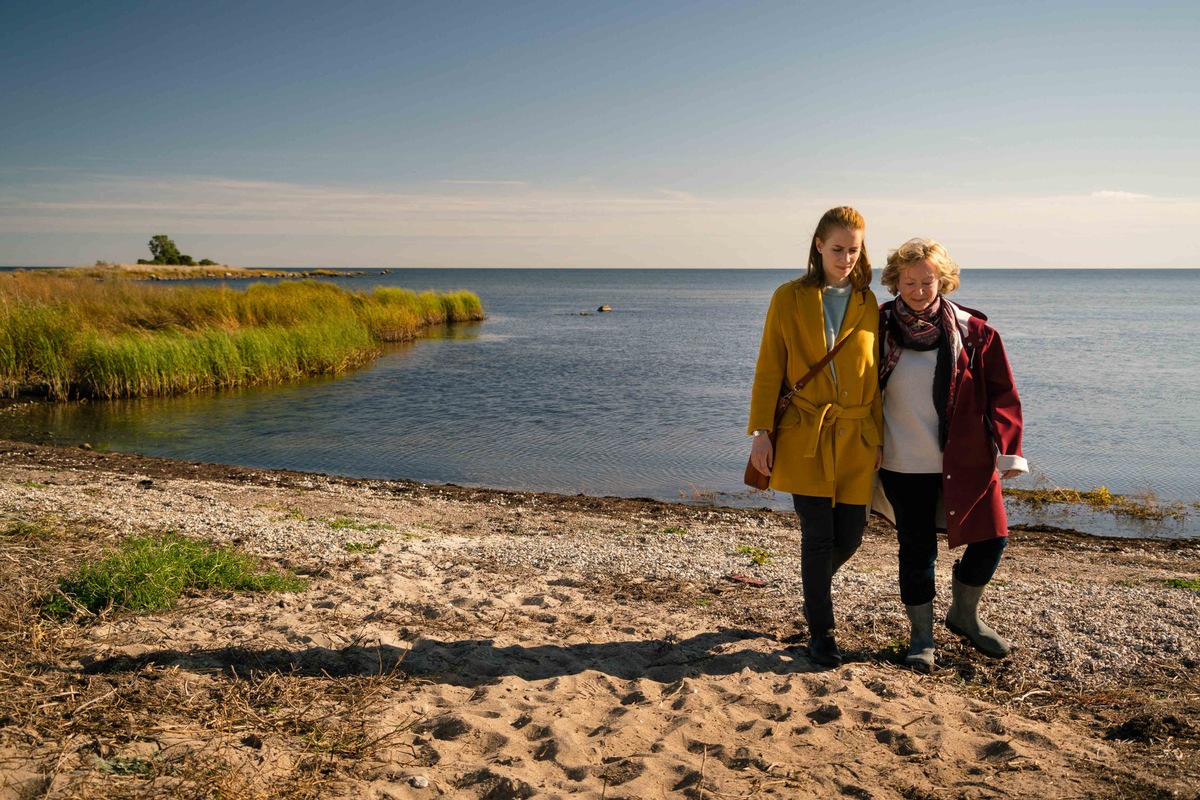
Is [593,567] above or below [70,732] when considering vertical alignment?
below

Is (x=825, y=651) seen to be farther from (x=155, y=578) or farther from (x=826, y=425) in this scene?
(x=155, y=578)

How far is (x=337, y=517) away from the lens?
7484mm

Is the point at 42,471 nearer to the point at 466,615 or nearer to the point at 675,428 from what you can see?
the point at 466,615

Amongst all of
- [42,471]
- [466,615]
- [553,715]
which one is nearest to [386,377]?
[42,471]

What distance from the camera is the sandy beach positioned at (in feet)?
9.39

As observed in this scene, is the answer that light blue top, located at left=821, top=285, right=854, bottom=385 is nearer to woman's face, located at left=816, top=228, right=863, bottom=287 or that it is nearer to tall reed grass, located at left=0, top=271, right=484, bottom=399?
woman's face, located at left=816, top=228, right=863, bottom=287

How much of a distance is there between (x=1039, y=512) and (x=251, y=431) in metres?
12.2

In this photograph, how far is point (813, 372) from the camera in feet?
12.3

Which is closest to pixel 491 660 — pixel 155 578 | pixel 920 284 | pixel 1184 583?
pixel 155 578

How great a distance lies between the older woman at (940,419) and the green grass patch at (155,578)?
11.7ft

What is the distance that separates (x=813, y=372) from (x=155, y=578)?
3.67m

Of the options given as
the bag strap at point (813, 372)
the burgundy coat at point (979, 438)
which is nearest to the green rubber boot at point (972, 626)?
the burgundy coat at point (979, 438)

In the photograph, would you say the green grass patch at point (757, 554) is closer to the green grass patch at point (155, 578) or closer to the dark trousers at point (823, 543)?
the dark trousers at point (823, 543)

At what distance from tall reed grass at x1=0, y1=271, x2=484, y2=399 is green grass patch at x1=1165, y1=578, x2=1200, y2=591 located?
17542 mm
